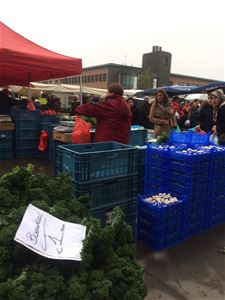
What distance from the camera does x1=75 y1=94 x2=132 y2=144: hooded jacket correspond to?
12.8 feet

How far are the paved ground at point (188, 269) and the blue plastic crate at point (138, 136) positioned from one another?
2668 mm

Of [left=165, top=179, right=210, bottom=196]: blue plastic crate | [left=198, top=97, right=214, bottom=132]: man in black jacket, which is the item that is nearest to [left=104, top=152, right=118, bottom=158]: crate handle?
[left=165, top=179, right=210, bottom=196]: blue plastic crate

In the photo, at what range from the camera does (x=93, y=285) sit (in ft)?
5.29

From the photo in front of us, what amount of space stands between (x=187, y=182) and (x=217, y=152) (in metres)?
0.59

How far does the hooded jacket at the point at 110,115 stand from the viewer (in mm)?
3916

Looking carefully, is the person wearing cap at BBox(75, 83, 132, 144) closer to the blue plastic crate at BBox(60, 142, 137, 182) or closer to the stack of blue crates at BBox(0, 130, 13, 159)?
the blue plastic crate at BBox(60, 142, 137, 182)

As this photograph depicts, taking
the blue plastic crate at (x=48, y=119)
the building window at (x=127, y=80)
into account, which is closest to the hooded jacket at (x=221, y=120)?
the blue plastic crate at (x=48, y=119)

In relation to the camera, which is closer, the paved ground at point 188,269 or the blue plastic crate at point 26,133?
the paved ground at point 188,269

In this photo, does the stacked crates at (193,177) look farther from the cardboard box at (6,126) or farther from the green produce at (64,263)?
the cardboard box at (6,126)

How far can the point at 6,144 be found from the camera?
750cm

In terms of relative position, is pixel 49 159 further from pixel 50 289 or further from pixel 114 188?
pixel 50 289

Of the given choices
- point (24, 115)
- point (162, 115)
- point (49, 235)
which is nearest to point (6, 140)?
point (24, 115)

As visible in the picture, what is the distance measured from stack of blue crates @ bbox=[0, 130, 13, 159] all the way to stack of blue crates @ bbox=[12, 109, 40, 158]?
5.3 inches

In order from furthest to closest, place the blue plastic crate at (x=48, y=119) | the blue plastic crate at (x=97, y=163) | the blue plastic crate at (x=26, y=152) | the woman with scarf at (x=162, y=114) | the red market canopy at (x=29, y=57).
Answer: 1. the blue plastic crate at (x=48, y=119)
2. the blue plastic crate at (x=26, y=152)
3. the red market canopy at (x=29, y=57)
4. the woman with scarf at (x=162, y=114)
5. the blue plastic crate at (x=97, y=163)
